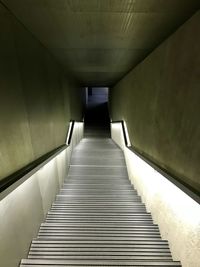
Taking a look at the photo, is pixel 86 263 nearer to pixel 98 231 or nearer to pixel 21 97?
pixel 98 231

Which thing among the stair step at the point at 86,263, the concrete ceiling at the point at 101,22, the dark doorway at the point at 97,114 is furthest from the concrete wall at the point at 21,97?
the dark doorway at the point at 97,114

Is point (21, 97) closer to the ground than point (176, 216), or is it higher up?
higher up

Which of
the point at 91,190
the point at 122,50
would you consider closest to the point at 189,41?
the point at 122,50

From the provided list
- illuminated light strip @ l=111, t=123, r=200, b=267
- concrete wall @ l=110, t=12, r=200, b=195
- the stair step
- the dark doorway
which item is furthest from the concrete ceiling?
the dark doorway

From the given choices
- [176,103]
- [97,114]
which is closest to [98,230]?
[176,103]

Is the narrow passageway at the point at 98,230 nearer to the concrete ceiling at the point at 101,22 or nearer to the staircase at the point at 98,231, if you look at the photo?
the staircase at the point at 98,231

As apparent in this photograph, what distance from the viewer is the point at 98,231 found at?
3098mm

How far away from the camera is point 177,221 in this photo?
2408 mm

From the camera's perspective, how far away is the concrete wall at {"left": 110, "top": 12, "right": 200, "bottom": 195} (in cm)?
209

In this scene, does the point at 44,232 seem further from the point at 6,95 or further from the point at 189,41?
the point at 189,41

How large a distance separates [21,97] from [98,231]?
6.91ft

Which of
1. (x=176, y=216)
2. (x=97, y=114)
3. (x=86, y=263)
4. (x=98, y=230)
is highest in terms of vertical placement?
(x=97, y=114)

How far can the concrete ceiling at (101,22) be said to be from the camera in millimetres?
2137

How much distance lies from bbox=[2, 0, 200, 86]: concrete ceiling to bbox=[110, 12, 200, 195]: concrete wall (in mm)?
191
